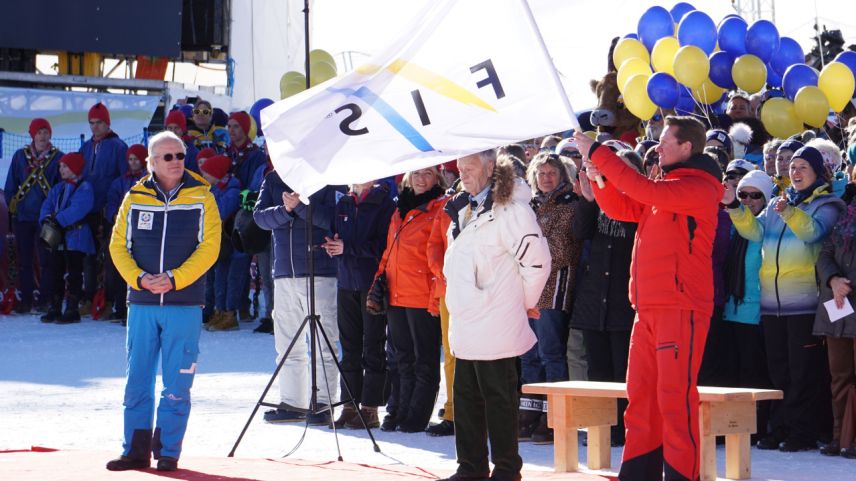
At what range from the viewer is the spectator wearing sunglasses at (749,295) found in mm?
8820

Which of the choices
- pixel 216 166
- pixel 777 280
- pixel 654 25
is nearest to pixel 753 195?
pixel 777 280

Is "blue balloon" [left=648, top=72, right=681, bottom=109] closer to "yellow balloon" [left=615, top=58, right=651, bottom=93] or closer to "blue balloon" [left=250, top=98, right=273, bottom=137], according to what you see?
"yellow balloon" [left=615, top=58, right=651, bottom=93]

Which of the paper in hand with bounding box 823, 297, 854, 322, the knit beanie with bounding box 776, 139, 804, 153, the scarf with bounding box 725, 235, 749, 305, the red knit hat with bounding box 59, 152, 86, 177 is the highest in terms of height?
the red knit hat with bounding box 59, 152, 86, 177

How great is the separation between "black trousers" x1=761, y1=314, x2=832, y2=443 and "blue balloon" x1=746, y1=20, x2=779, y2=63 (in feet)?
14.6

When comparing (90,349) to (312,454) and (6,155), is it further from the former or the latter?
(6,155)

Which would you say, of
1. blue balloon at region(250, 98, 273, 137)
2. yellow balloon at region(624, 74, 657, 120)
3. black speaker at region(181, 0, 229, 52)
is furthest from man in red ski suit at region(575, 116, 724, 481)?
black speaker at region(181, 0, 229, 52)

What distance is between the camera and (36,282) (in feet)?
54.5

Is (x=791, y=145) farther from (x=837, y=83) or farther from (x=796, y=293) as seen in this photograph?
(x=837, y=83)

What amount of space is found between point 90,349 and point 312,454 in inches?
226

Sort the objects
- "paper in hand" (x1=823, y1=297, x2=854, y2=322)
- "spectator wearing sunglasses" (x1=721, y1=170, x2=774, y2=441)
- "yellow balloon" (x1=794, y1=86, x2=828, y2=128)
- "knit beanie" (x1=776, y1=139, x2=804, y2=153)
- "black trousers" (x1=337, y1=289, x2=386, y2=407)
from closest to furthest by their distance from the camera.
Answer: "paper in hand" (x1=823, y1=297, x2=854, y2=322)
"spectator wearing sunglasses" (x1=721, y1=170, x2=774, y2=441)
"knit beanie" (x1=776, y1=139, x2=804, y2=153)
"black trousers" (x1=337, y1=289, x2=386, y2=407)
"yellow balloon" (x1=794, y1=86, x2=828, y2=128)

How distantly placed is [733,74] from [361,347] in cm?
473

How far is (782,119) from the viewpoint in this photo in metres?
11.4

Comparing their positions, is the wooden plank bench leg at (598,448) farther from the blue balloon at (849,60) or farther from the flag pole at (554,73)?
the blue balloon at (849,60)

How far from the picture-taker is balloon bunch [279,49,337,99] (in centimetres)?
1483
